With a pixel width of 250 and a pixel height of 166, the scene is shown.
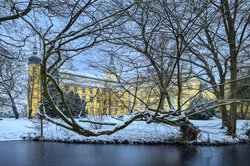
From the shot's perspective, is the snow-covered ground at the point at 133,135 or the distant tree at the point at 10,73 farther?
the snow-covered ground at the point at 133,135

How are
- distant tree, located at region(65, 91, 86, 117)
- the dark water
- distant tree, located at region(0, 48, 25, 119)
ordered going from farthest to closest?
1. distant tree, located at region(65, 91, 86, 117)
2. distant tree, located at region(0, 48, 25, 119)
3. the dark water

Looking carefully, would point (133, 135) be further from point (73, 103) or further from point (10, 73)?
point (10, 73)

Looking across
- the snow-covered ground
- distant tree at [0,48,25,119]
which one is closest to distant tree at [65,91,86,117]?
the snow-covered ground

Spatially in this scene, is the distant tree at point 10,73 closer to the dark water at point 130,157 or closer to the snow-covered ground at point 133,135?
the snow-covered ground at point 133,135

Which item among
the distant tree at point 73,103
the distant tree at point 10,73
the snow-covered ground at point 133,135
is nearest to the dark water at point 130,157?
the snow-covered ground at point 133,135

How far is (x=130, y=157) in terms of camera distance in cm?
1059

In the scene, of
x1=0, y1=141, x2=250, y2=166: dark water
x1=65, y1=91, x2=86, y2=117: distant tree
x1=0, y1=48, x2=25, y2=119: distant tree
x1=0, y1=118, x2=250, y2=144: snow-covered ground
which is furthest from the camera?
x1=65, y1=91, x2=86, y2=117: distant tree

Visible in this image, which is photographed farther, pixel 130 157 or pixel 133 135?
pixel 133 135

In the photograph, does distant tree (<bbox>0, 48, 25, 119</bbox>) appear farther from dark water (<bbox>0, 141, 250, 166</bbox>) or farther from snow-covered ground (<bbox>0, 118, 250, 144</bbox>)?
dark water (<bbox>0, 141, 250, 166</bbox>)

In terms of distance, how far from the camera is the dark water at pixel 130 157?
9.57 metres

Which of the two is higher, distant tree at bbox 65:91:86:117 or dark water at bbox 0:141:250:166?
distant tree at bbox 65:91:86:117

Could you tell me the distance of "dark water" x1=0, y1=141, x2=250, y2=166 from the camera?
9.57 meters

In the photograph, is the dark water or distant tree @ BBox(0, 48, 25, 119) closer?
the dark water

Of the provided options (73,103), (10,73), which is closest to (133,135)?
(73,103)
